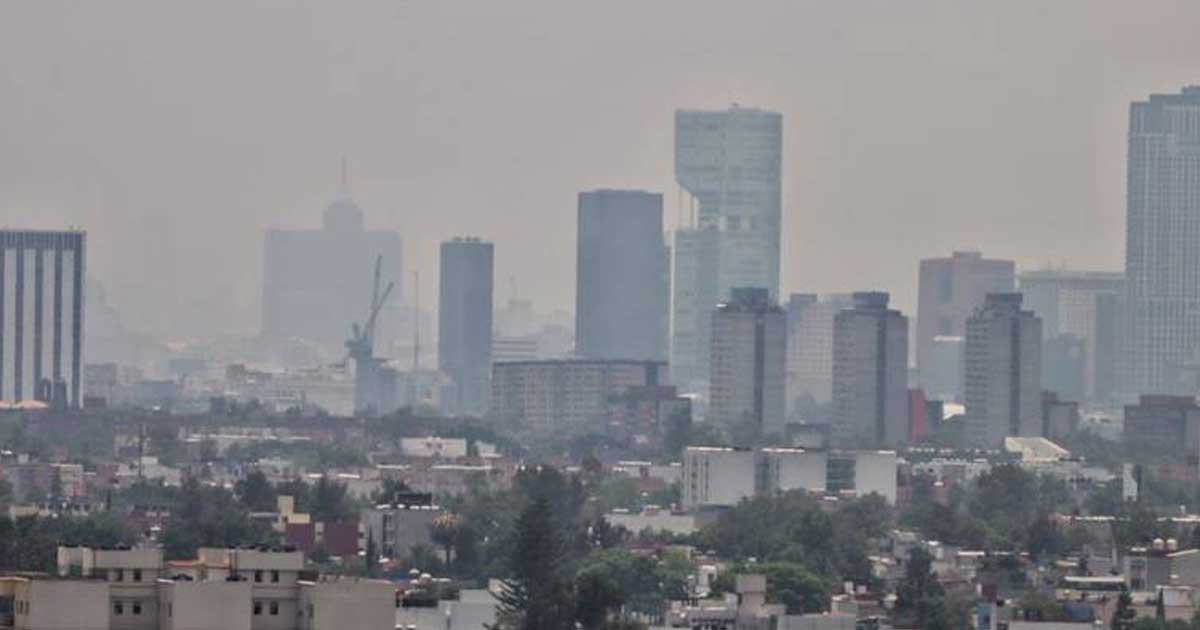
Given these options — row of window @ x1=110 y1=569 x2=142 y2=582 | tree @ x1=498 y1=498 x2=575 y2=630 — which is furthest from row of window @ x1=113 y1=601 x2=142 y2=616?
tree @ x1=498 y1=498 x2=575 y2=630

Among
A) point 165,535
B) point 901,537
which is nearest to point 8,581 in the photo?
point 165,535

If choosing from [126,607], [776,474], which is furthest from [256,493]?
[126,607]

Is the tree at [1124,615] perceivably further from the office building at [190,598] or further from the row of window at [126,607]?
the row of window at [126,607]

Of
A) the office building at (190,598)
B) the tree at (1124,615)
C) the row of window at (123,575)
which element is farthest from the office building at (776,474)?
the row of window at (123,575)

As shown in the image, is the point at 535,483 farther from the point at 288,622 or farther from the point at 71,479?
the point at 288,622

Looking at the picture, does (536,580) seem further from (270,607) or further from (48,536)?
(270,607)

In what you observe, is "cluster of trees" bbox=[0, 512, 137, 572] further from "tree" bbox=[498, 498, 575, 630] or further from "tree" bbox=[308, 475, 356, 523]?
"tree" bbox=[308, 475, 356, 523]
